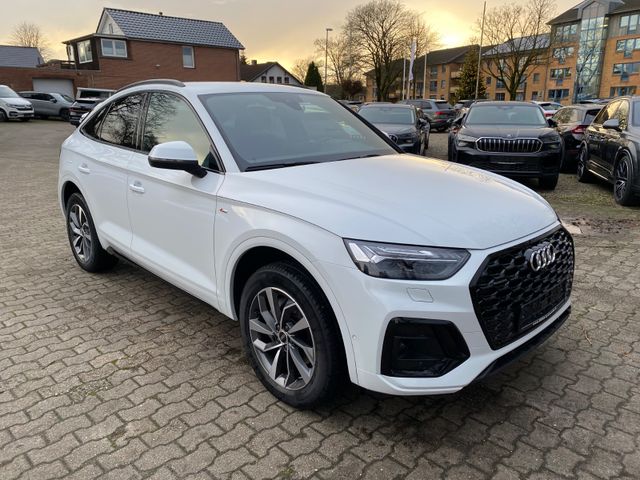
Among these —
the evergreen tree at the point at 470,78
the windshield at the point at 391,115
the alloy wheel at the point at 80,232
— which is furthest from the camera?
the evergreen tree at the point at 470,78

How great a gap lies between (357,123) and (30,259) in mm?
4022

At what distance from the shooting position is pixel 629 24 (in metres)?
63.3

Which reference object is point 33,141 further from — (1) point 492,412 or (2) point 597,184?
(1) point 492,412

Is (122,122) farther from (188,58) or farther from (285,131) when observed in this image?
(188,58)

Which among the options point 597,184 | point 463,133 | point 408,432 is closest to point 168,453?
point 408,432

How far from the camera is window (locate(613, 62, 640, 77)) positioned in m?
62.5

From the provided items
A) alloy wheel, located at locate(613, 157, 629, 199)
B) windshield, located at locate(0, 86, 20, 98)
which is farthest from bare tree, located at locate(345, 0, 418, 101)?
alloy wheel, located at locate(613, 157, 629, 199)

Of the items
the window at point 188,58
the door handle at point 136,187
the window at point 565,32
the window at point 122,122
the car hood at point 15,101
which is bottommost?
the door handle at point 136,187

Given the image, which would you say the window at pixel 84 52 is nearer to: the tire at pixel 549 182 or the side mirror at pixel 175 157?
the tire at pixel 549 182

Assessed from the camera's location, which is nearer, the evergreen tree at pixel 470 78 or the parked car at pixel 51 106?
the parked car at pixel 51 106

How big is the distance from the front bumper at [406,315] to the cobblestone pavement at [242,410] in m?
0.46

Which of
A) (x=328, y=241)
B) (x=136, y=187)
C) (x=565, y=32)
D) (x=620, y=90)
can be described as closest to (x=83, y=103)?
(x=136, y=187)

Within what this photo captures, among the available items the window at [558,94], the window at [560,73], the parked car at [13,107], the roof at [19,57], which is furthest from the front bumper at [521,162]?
the window at [560,73]

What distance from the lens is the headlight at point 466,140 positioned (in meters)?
9.05
